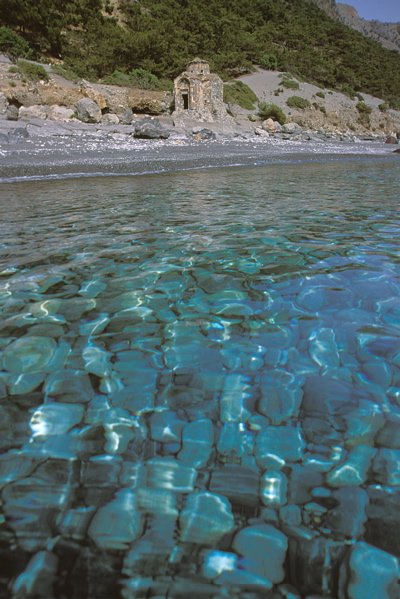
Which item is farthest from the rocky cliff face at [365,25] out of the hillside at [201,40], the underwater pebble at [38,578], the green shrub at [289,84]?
the underwater pebble at [38,578]

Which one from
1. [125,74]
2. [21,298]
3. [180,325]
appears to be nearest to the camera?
[180,325]

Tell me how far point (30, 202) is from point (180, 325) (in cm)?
483

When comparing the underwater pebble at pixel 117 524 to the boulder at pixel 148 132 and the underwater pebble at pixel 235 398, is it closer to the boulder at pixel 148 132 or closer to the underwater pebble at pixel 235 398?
the underwater pebble at pixel 235 398

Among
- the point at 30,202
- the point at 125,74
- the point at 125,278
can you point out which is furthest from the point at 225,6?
the point at 125,278

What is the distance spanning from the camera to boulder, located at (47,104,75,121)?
17.1m

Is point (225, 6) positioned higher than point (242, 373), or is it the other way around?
point (225, 6)

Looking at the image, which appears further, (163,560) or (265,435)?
(265,435)

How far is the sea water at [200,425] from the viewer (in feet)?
2.78

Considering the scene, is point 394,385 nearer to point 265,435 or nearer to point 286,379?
point 286,379

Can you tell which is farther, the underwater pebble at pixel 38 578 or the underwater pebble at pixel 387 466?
the underwater pebble at pixel 387 466

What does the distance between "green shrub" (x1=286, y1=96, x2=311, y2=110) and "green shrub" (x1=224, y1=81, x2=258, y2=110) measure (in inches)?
148

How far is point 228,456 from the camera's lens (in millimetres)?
1141

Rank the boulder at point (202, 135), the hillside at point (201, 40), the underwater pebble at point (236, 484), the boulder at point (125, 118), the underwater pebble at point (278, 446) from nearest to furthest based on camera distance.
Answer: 1. the underwater pebble at point (236, 484)
2. the underwater pebble at point (278, 446)
3. the boulder at point (202, 135)
4. the boulder at point (125, 118)
5. the hillside at point (201, 40)

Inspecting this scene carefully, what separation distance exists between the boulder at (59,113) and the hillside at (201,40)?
44.0 ft
